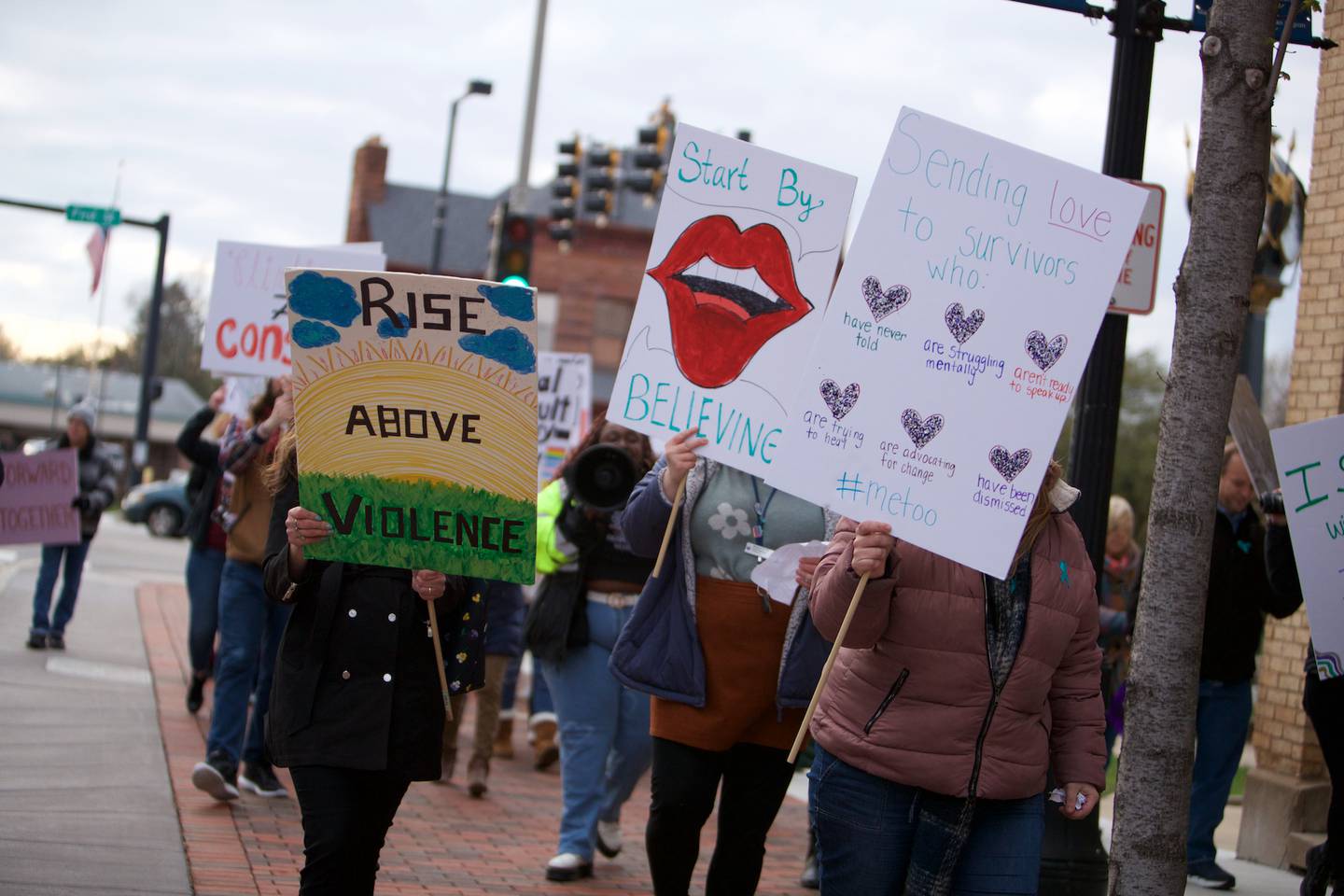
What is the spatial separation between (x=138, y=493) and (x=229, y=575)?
30026mm

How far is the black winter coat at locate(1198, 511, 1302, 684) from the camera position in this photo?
7.45m

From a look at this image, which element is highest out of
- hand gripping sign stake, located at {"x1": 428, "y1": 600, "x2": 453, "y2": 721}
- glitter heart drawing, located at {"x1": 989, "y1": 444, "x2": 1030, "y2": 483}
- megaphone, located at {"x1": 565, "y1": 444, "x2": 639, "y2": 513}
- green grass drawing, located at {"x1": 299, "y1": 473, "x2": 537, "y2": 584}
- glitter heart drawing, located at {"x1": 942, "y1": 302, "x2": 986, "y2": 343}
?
glitter heart drawing, located at {"x1": 942, "y1": 302, "x2": 986, "y2": 343}

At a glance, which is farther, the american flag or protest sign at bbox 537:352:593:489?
the american flag

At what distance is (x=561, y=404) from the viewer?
1028cm

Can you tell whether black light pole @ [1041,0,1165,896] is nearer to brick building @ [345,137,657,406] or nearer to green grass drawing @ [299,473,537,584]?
green grass drawing @ [299,473,537,584]

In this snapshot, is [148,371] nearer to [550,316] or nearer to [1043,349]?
[550,316]

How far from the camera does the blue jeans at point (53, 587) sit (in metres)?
11.9

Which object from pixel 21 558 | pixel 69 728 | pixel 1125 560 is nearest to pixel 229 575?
pixel 69 728

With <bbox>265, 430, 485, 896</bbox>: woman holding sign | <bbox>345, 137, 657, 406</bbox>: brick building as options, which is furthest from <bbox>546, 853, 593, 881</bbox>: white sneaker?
<bbox>345, 137, 657, 406</bbox>: brick building

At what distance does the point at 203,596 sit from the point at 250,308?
6.94 ft

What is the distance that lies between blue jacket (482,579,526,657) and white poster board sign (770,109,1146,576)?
5.07 meters

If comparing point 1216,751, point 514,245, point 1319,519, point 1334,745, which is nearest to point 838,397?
point 1319,519

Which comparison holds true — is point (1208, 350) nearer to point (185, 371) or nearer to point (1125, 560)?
point (1125, 560)

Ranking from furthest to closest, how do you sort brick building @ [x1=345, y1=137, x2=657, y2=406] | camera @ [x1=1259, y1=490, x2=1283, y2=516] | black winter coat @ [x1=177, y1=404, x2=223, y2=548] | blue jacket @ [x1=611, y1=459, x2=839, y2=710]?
brick building @ [x1=345, y1=137, x2=657, y2=406]
black winter coat @ [x1=177, y1=404, x2=223, y2=548]
camera @ [x1=1259, y1=490, x2=1283, y2=516]
blue jacket @ [x1=611, y1=459, x2=839, y2=710]
